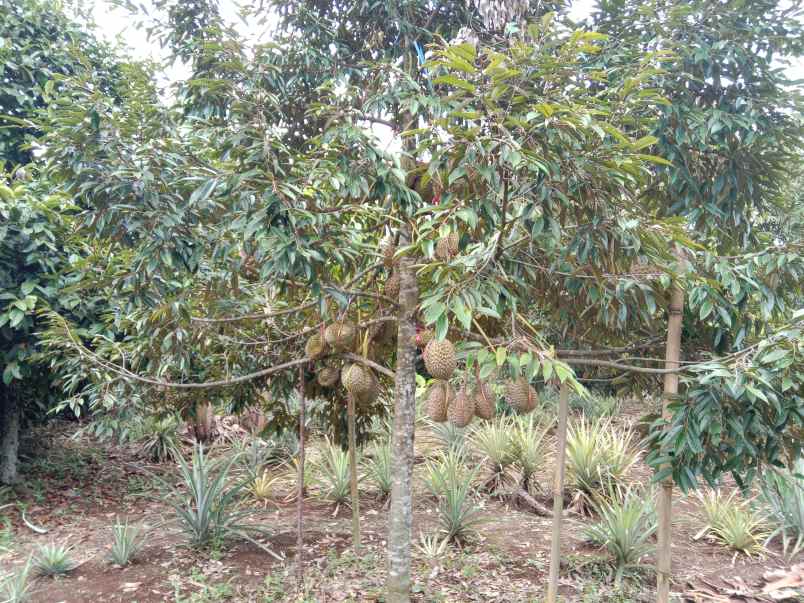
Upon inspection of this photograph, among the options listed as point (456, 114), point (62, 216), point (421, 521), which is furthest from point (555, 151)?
point (62, 216)

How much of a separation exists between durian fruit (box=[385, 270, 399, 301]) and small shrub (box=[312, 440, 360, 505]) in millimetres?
2587

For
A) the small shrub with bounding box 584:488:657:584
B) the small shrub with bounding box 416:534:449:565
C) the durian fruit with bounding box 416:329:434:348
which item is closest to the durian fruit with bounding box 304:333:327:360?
the durian fruit with bounding box 416:329:434:348

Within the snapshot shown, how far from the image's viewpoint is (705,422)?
200cm

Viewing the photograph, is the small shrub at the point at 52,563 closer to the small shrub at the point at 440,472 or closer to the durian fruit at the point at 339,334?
the durian fruit at the point at 339,334

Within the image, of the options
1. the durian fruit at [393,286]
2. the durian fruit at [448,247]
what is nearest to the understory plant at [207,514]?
the durian fruit at [393,286]

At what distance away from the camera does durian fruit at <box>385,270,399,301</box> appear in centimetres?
285

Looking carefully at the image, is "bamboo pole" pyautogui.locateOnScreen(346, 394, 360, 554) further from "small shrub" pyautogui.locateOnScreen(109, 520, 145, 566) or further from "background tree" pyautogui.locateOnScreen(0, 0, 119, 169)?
"background tree" pyautogui.locateOnScreen(0, 0, 119, 169)

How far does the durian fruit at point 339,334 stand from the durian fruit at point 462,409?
26.7 inches

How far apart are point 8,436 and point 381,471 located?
356 cm

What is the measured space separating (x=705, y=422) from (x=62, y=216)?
15.5ft

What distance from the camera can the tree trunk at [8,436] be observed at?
5.40m

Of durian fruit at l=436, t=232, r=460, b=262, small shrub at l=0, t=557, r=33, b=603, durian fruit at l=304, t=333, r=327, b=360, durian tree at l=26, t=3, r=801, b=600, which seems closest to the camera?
durian tree at l=26, t=3, r=801, b=600

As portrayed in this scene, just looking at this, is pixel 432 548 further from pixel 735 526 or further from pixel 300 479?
pixel 735 526

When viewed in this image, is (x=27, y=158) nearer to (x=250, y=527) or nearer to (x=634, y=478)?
(x=250, y=527)
